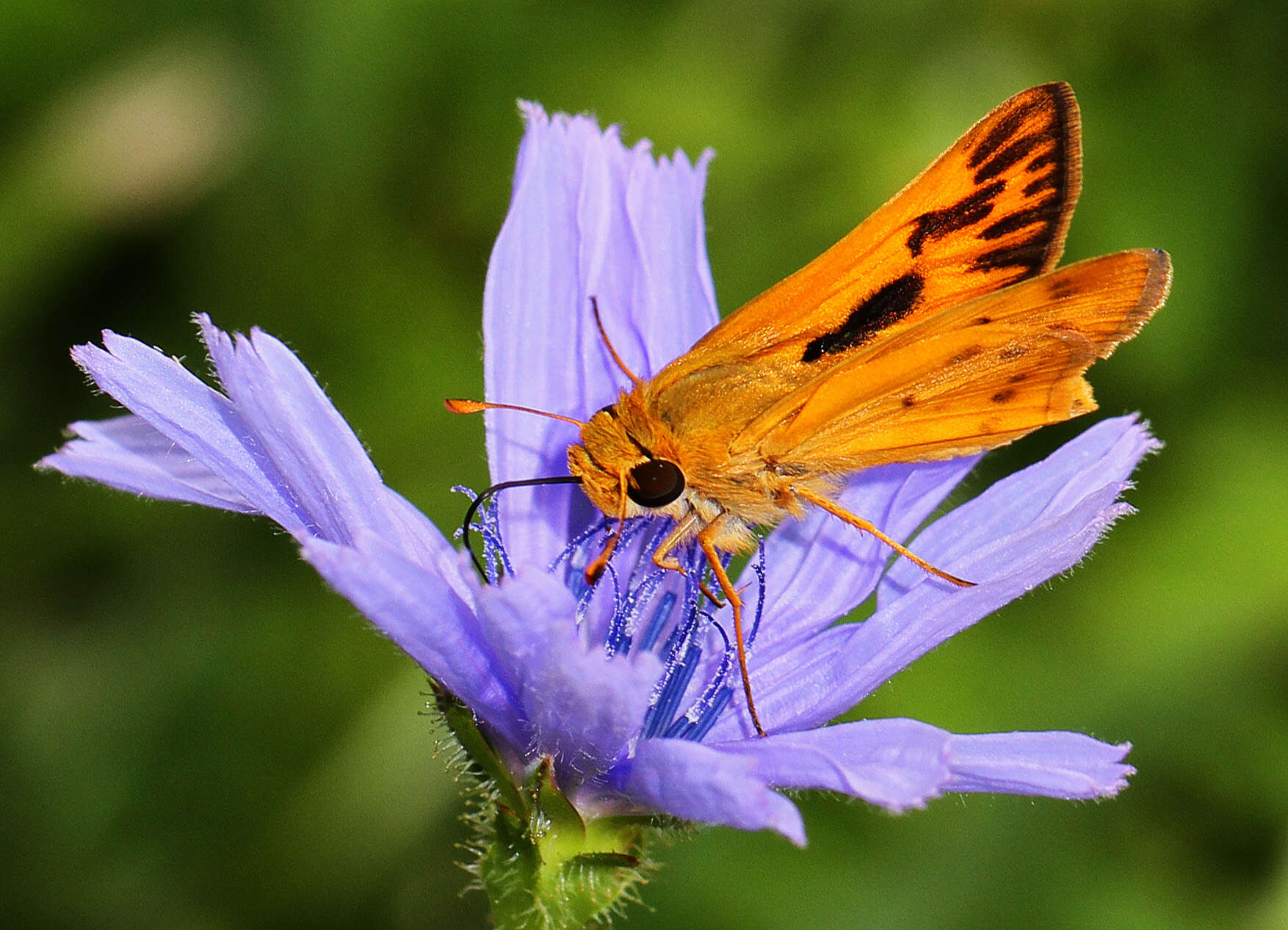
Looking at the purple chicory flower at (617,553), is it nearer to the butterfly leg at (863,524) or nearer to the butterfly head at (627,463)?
the butterfly leg at (863,524)

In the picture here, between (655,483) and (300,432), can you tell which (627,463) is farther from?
(300,432)

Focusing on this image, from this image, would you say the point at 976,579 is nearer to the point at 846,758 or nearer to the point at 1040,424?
the point at 1040,424

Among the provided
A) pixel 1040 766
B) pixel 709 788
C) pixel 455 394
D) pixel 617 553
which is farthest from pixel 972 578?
Result: pixel 455 394

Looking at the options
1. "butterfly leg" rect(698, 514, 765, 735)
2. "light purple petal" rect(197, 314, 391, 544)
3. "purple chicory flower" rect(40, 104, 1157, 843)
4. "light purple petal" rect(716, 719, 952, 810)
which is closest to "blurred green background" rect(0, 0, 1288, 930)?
"purple chicory flower" rect(40, 104, 1157, 843)

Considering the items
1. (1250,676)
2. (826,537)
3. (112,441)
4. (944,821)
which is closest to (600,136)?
(826,537)

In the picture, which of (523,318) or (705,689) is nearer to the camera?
(705,689)

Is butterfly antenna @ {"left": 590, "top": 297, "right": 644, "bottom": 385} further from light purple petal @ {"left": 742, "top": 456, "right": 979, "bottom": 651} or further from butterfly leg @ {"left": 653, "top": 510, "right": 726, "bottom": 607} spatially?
light purple petal @ {"left": 742, "top": 456, "right": 979, "bottom": 651}

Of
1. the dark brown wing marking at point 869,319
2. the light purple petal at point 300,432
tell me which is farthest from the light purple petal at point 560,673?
the dark brown wing marking at point 869,319
